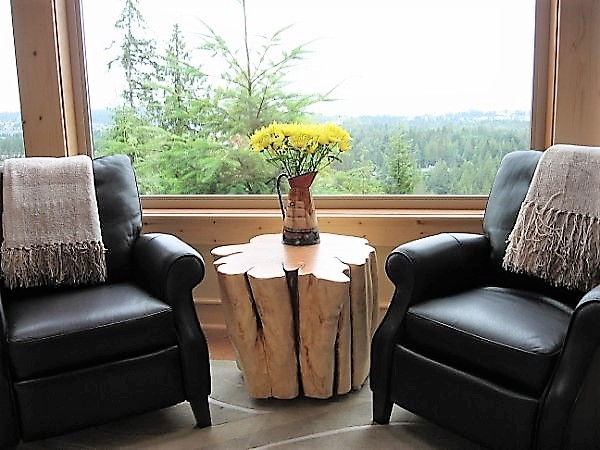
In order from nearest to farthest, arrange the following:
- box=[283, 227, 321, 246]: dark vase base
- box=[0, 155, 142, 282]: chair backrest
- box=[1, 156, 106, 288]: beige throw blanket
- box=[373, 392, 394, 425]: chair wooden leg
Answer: box=[373, 392, 394, 425]: chair wooden leg → box=[1, 156, 106, 288]: beige throw blanket → box=[0, 155, 142, 282]: chair backrest → box=[283, 227, 321, 246]: dark vase base

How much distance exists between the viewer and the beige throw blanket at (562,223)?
2025mm

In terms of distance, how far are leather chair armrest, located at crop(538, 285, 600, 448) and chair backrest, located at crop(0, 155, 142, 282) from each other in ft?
5.11

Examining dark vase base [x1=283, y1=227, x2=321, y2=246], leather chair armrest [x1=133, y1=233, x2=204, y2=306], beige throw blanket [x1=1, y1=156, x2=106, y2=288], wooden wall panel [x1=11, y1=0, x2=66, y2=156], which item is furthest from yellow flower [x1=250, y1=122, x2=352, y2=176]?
wooden wall panel [x1=11, y1=0, x2=66, y2=156]

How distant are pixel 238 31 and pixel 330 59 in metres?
0.46

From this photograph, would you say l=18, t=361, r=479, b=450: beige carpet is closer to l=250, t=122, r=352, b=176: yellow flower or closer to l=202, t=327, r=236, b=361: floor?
l=202, t=327, r=236, b=361: floor

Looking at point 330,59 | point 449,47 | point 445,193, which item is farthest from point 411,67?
point 445,193

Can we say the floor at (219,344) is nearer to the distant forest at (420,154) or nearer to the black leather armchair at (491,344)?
the distant forest at (420,154)

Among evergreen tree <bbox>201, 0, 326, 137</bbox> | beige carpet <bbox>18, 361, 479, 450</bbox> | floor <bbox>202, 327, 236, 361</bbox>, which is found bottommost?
beige carpet <bbox>18, 361, 479, 450</bbox>

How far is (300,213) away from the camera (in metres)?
2.51

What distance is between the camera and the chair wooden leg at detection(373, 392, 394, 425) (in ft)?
7.04

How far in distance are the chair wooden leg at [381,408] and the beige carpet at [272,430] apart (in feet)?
0.08

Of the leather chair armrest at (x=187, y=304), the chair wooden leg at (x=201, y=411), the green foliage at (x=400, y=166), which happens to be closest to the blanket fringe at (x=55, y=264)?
the leather chair armrest at (x=187, y=304)

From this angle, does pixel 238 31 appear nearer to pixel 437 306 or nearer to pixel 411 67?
pixel 411 67

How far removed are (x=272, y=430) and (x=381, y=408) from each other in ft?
1.24
